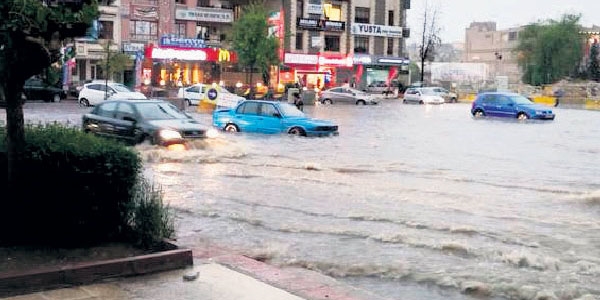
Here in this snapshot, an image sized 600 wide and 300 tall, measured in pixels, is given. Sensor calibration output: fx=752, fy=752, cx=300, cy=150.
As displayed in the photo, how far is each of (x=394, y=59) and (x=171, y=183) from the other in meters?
62.2

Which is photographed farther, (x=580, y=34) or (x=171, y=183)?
(x=580, y=34)

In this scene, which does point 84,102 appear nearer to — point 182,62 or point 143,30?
point 143,30

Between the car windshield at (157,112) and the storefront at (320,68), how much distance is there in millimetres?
45567

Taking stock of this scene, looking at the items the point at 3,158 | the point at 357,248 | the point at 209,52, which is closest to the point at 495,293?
the point at 357,248

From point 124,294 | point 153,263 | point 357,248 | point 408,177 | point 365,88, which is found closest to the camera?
point 124,294

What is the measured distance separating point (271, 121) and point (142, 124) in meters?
7.11

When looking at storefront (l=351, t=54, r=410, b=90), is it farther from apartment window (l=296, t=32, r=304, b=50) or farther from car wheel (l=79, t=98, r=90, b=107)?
car wheel (l=79, t=98, r=90, b=107)

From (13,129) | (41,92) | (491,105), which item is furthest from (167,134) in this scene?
(41,92)

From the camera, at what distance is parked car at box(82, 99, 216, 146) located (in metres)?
19.3

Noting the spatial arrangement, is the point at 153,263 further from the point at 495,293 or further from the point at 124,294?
the point at 495,293

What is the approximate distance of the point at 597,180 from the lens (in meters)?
17.0

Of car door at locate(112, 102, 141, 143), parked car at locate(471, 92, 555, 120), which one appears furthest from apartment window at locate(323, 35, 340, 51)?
car door at locate(112, 102, 141, 143)

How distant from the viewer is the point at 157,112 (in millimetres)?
20484

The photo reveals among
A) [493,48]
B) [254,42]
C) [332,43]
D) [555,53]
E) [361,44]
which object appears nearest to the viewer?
[254,42]
